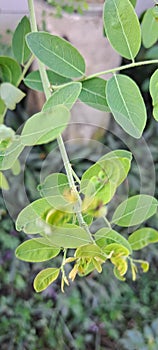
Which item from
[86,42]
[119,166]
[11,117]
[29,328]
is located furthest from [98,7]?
[119,166]

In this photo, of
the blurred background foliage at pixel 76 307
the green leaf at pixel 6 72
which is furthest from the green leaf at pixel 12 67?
the blurred background foliage at pixel 76 307

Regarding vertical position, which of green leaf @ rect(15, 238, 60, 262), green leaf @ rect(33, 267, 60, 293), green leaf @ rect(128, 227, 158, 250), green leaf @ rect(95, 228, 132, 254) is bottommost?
green leaf @ rect(128, 227, 158, 250)

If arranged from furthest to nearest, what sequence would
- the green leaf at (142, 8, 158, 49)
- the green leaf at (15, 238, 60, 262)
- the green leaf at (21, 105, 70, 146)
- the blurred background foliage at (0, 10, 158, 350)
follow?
1. the blurred background foliage at (0, 10, 158, 350)
2. the green leaf at (142, 8, 158, 49)
3. the green leaf at (15, 238, 60, 262)
4. the green leaf at (21, 105, 70, 146)

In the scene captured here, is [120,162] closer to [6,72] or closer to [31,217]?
[31,217]

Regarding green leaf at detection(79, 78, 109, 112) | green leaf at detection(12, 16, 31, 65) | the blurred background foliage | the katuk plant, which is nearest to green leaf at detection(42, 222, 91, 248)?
the katuk plant

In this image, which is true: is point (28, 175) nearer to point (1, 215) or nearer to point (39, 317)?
point (1, 215)

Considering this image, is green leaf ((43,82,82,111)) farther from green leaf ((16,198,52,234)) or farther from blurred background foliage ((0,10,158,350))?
blurred background foliage ((0,10,158,350))
